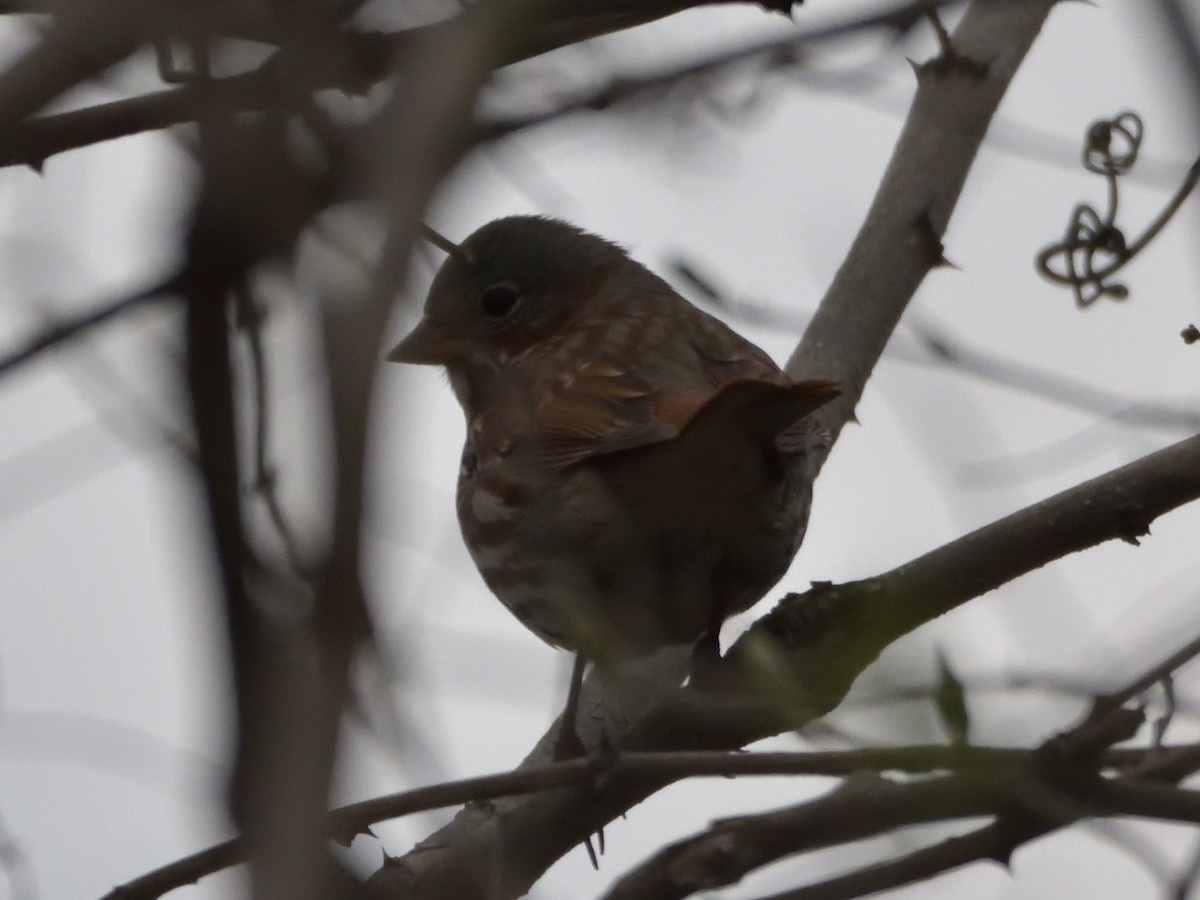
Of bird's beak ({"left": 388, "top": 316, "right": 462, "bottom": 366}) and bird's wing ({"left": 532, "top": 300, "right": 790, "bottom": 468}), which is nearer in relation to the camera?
bird's wing ({"left": 532, "top": 300, "right": 790, "bottom": 468})

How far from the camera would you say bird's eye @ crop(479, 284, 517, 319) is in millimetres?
5199

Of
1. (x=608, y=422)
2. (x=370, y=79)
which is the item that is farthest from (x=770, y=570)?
(x=370, y=79)

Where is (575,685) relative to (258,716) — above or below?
above

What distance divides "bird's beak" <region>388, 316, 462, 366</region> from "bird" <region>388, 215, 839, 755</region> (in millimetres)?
77

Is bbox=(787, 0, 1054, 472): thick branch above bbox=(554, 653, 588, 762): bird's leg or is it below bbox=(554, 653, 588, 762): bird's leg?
above

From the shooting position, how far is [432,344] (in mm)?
5121

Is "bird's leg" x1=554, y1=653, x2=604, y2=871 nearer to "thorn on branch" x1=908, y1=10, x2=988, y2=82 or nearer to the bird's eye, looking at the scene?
the bird's eye

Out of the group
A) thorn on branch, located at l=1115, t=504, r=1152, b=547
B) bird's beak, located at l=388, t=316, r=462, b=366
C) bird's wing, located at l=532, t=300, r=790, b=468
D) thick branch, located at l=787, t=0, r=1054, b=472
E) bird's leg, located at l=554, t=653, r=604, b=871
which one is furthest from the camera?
bird's beak, located at l=388, t=316, r=462, b=366

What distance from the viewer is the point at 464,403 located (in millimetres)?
5145

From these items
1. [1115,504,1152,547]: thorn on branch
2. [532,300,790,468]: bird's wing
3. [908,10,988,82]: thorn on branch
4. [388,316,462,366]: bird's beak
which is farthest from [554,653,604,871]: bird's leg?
[908,10,988,82]: thorn on branch

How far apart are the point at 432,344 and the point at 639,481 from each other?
4.66 ft

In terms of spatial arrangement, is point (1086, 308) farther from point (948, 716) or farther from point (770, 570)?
point (948, 716)

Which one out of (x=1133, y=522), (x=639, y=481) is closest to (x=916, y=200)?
(x=639, y=481)

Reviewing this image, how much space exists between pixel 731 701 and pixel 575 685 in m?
0.58
